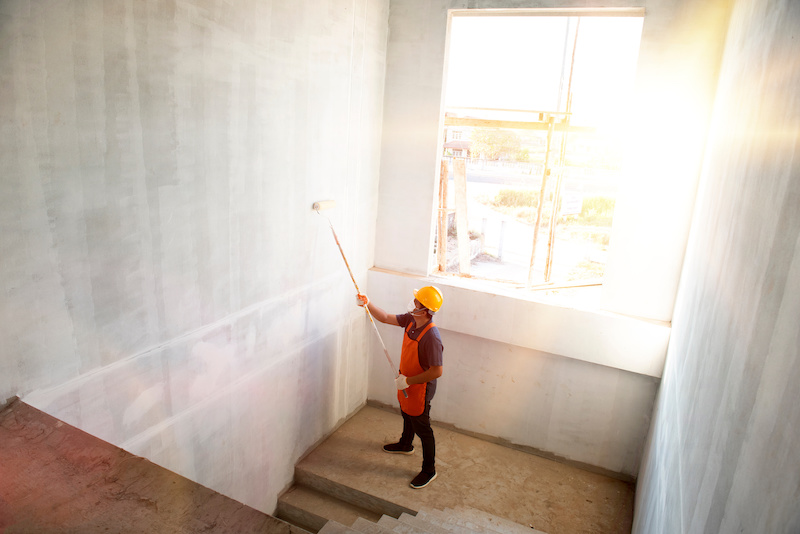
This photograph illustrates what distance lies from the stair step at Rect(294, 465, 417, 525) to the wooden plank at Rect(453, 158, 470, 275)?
134 inches

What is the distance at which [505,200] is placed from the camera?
8.93 metres

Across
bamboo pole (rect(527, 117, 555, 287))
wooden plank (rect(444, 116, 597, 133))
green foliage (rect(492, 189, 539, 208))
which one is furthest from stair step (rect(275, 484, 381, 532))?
green foliage (rect(492, 189, 539, 208))

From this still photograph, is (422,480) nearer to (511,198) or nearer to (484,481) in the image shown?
(484,481)

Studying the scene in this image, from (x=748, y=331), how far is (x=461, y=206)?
550 centimetres

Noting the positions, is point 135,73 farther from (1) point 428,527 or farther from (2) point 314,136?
(1) point 428,527

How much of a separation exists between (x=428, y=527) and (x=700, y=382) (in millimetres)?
2178

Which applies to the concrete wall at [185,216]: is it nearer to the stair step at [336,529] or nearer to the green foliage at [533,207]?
the stair step at [336,529]

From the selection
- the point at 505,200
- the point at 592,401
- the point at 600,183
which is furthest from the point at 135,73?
the point at 505,200

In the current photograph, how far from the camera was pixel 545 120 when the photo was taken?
5.65m

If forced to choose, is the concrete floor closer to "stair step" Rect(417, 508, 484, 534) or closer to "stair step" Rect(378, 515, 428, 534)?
"stair step" Rect(417, 508, 484, 534)

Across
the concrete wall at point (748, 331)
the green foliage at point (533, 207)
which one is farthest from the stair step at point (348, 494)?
the green foliage at point (533, 207)

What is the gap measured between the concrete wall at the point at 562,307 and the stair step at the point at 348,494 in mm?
1335

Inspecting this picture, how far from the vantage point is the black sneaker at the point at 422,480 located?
423 cm

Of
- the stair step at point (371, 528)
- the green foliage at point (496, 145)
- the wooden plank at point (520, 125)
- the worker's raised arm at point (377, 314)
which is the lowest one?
the stair step at point (371, 528)
